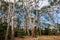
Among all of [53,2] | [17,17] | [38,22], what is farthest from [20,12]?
[53,2]

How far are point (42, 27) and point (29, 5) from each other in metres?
8.77

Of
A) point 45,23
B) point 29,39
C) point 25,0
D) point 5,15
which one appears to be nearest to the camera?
point 29,39

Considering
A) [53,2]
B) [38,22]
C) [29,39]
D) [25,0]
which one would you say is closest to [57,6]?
[53,2]

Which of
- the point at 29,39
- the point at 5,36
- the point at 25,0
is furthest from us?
the point at 25,0

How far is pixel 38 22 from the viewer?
33938 millimetres

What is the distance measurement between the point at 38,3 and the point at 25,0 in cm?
214

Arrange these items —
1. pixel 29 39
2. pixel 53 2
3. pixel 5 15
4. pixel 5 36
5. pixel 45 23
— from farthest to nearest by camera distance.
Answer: pixel 45 23 < pixel 5 15 < pixel 53 2 < pixel 29 39 < pixel 5 36

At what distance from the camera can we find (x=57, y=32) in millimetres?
33438

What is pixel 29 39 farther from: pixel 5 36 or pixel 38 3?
pixel 38 3

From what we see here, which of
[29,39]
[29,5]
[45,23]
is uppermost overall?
[29,5]

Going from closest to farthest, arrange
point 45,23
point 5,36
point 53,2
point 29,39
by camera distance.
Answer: point 5,36, point 29,39, point 53,2, point 45,23

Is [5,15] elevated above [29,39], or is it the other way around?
[5,15]

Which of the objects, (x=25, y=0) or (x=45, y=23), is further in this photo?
(x=45, y=23)

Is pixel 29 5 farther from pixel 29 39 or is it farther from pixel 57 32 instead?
pixel 57 32
